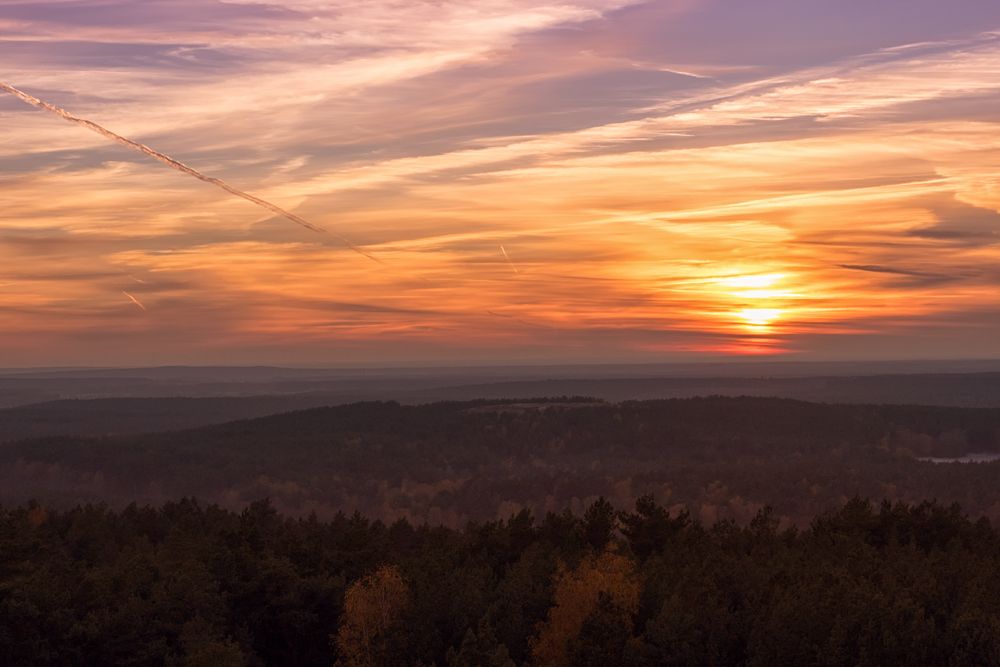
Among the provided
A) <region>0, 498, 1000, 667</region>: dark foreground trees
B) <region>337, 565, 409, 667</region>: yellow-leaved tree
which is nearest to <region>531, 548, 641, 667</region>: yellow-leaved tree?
<region>0, 498, 1000, 667</region>: dark foreground trees

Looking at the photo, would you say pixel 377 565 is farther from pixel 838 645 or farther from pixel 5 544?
pixel 838 645

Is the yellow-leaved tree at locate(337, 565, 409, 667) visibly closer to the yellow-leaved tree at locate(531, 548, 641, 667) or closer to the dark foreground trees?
the dark foreground trees

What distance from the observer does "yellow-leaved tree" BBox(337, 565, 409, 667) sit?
181ft

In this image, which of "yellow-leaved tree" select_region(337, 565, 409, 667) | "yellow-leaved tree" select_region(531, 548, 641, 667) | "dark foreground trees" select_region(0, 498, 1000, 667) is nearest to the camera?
"dark foreground trees" select_region(0, 498, 1000, 667)

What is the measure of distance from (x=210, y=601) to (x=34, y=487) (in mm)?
149915

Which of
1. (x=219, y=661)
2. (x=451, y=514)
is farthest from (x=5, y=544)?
(x=451, y=514)

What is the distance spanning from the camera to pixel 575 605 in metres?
53.6

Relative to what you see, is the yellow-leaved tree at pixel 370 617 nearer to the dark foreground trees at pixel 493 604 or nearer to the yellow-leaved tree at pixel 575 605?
the dark foreground trees at pixel 493 604

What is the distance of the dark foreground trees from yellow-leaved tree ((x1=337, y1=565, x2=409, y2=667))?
10cm

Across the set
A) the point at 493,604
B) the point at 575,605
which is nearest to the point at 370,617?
the point at 493,604

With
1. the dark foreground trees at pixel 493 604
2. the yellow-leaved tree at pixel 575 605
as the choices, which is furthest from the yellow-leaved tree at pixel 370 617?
the yellow-leaved tree at pixel 575 605

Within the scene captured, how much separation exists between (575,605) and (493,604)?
191 inches

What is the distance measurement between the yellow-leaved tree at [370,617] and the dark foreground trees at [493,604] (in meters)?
0.10

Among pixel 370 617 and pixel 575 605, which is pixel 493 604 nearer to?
pixel 575 605
